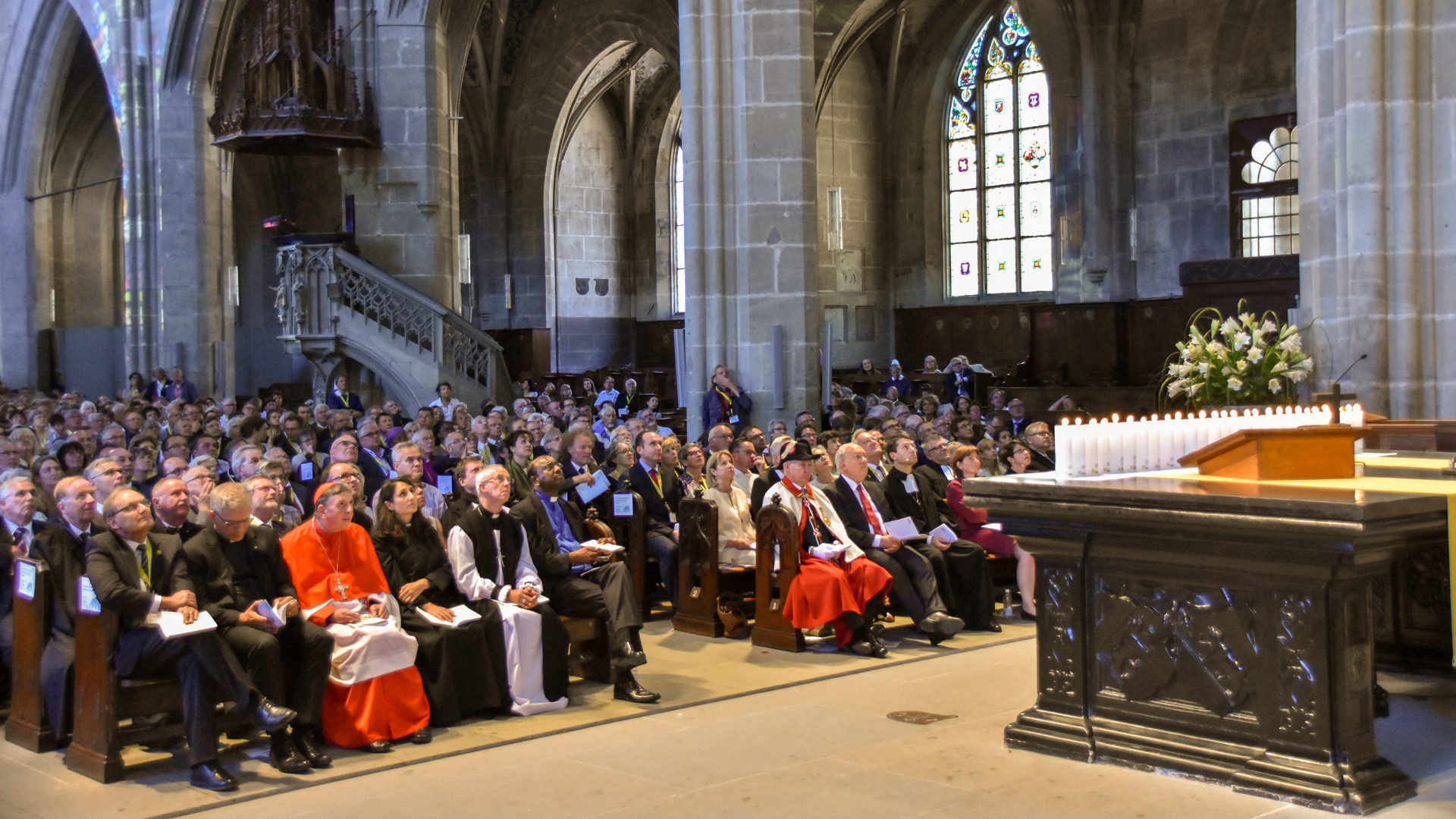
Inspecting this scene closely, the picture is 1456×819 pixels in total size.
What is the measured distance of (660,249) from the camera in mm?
29141

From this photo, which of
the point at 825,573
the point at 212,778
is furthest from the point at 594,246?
the point at 212,778

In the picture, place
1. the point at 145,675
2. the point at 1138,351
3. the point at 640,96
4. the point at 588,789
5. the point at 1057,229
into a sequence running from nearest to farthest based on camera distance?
the point at 588,789 < the point at 145,675 < the point at 1138,351 < the point at 1057,229 < the point at 640,96

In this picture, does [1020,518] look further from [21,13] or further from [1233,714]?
[21,13]

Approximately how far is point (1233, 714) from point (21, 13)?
26.1 meters

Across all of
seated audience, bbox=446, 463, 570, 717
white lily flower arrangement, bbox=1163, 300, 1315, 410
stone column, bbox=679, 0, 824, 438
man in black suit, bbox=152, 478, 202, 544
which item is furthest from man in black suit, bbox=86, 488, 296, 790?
stone column, bbox=679, 0, 824, 438

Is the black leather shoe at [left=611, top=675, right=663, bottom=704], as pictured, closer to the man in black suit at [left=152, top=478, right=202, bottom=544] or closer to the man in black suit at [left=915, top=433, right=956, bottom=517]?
the man in black suit at [left=152, top=478, right=202, bottom=544]

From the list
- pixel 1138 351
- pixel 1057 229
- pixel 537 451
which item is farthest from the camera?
pixel 1057 229

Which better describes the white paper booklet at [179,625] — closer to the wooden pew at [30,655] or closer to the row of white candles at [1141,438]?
the wooden pew at [30,655]

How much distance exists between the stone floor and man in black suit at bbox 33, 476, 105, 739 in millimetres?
235

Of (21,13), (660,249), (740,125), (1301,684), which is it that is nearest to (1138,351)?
(740,125)

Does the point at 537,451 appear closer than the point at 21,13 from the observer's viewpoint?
Yes

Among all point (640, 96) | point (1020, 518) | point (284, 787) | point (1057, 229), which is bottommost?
point (284, 787)

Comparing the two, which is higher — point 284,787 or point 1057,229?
point 1057,229

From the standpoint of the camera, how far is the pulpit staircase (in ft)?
56.5
